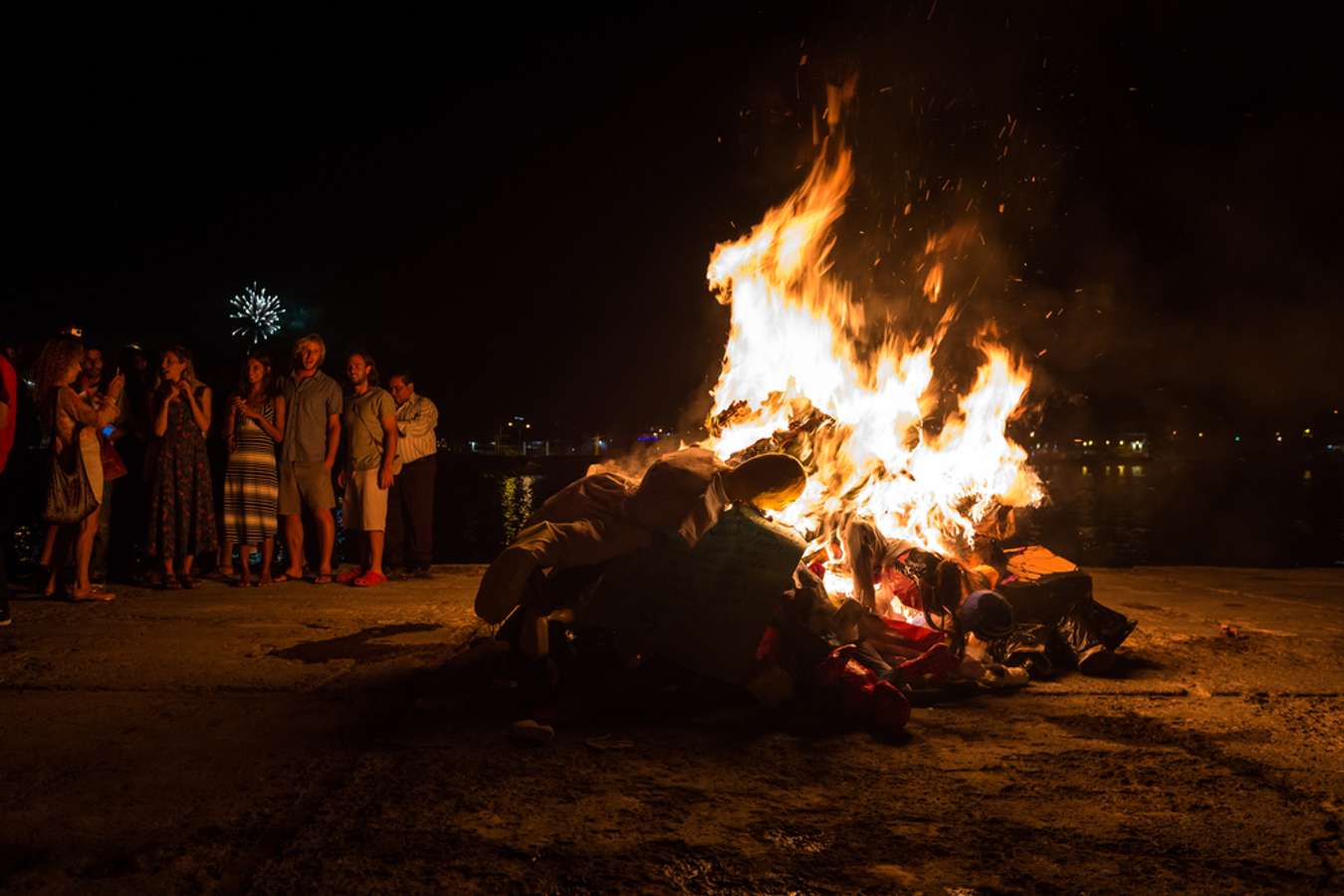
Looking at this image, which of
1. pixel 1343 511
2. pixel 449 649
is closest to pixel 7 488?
pixel 449 649

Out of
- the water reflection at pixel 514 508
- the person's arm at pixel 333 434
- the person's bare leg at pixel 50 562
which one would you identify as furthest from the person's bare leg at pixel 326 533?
the water reflection at pixel 514 508

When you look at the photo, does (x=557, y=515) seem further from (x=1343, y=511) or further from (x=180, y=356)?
(x=1343, y=511)

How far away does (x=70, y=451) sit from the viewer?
6.36m

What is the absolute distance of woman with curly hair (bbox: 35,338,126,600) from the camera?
6.29 meters

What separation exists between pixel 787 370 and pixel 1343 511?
28.5 metres

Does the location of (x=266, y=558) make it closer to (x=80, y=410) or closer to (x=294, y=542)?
(x=294, y=542)

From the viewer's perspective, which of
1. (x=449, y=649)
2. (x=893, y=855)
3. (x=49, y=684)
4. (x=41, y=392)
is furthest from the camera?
(x=41, y=392)

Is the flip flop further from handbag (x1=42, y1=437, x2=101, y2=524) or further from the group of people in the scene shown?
handbag (x1=42, y1=437, x2=101, y2=524)

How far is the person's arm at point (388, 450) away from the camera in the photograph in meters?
7.57

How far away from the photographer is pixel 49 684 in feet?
13.6

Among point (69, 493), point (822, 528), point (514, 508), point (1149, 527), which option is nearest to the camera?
point (822, 528)

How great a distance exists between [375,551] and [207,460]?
157cm

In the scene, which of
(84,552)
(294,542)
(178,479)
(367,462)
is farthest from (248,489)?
(84,552)

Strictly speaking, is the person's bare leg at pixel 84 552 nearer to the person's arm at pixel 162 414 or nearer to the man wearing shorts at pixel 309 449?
the person's arm at pixel 162 414
